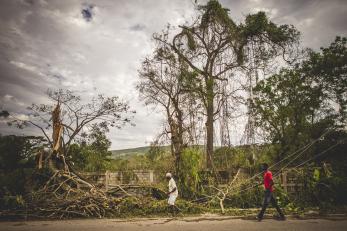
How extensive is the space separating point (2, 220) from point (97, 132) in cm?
1166

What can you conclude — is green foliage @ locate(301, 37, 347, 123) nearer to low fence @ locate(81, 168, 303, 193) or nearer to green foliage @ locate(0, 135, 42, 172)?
low fence @ locate(81, 168, 303, 193)

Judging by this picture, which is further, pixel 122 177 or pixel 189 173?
pixel 122 177

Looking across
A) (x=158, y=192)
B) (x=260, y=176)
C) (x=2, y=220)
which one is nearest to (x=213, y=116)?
(x=260, y=176)

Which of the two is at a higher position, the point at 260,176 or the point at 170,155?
the point at 170,155

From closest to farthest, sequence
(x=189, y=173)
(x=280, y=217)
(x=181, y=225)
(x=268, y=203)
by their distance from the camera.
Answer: (x=181, y=225)
(x=268, y=203)
(x=280, y=217)
(x=189, y=173)

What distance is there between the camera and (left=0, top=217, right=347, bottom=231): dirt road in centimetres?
750

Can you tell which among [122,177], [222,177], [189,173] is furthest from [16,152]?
[222,177]

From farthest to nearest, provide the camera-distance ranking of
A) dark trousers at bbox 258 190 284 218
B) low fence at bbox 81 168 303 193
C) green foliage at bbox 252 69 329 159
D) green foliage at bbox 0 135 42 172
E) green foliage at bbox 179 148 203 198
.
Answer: green foliage at bbox 252 69 329 159 → green foliage at bbox 0 135 42 172 → green foliage at bbox 179 148 203 198 → low fence at bbox 81 168 303 193 → dark trousers at bbox 258 190 284 218

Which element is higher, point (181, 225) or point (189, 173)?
point (189, 173)

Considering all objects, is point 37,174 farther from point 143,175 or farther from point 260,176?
point 260,176

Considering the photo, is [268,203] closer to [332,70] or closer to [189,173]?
[189,173]

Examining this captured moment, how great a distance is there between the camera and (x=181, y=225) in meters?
8.12

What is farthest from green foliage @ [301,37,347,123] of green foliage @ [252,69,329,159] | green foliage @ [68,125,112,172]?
green foliage @ [68,125,112,172]

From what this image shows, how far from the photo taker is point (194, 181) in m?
12.2
